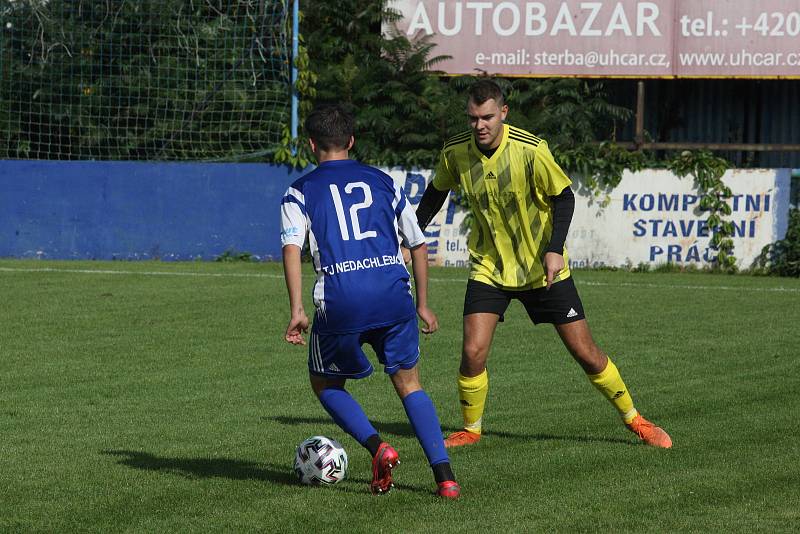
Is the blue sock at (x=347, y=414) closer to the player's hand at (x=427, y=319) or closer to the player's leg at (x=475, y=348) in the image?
the player's hand at (x=427, y=319)

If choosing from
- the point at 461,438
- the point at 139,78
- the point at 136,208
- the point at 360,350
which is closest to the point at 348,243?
the point at 360,350

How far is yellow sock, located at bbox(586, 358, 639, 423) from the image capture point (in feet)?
23.0

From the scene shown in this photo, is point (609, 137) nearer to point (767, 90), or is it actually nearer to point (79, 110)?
point (767, 90)

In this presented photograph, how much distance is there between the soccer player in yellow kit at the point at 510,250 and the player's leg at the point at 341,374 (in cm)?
135

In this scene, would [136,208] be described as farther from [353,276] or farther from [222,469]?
[353,276]

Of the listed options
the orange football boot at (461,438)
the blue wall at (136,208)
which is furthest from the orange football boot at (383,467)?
the blue wall at (136,208)

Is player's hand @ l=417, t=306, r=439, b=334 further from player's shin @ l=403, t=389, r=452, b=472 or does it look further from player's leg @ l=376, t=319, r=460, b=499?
player's shin @ l=403, t=389, r=452, b=472

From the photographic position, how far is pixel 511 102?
21.9 m

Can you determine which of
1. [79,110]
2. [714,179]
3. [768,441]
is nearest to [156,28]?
[79,110]

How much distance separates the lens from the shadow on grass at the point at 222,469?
592cm

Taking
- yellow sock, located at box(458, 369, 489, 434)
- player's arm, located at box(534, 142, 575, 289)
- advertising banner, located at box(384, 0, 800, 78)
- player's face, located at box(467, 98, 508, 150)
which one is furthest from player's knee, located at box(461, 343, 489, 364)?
advertising banner, located at box(384, 0, 800, 78)

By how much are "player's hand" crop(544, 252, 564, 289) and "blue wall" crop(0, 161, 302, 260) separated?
13484 mm

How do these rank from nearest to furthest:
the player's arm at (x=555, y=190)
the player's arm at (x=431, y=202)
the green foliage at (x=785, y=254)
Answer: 1. the player's arm at (x=555, y=190)
2. the player's arm at (x=431, y=202)
3. the green foliage at (x=785, y=254)

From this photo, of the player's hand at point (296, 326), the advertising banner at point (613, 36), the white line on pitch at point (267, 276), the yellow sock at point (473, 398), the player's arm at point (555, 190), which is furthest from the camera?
the advertising banner at point (613, 36)
